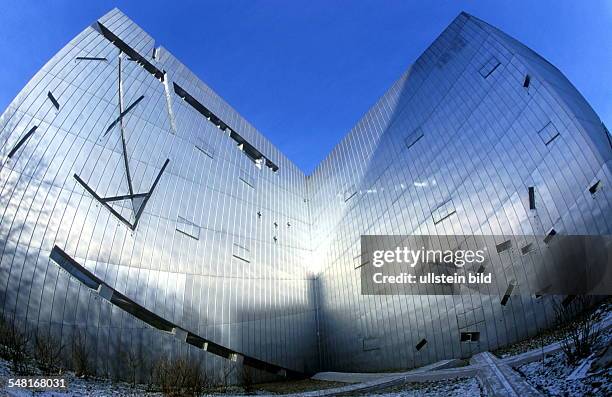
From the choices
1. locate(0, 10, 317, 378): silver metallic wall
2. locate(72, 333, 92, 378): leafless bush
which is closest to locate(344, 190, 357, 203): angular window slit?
locate(0, 10, 317, 378): silver metallic wall

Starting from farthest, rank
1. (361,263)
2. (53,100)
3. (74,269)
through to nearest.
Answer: (361,263) → (53,100) → (74,269)

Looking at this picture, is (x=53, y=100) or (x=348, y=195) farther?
(x=348, y=195)

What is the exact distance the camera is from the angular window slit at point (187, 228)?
16.9 m

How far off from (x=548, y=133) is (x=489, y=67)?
5.04 m

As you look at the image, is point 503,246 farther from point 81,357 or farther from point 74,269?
point 74,269

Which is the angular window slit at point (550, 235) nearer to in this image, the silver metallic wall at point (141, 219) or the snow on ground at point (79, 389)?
the silver metallic wall at point (141, 219)

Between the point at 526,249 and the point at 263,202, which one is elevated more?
the point at 263,202

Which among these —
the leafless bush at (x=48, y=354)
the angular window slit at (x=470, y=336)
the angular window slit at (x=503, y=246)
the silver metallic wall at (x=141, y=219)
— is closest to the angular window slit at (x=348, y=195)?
the silver metallic wall at (x=141, y=219)

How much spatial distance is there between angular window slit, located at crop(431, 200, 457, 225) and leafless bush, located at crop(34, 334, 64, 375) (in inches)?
531

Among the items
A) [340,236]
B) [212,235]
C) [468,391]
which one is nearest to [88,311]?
[212,235]

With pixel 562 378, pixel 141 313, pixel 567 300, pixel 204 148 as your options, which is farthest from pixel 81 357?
pixel 567 300

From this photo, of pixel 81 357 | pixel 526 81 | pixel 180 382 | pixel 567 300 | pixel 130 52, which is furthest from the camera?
pixel 130 52

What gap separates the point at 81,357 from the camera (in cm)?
1097

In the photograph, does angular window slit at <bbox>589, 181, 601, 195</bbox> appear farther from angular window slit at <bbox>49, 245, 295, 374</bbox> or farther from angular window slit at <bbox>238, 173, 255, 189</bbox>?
angular window slit at <bbox>238, 173, 255, 189</bbox>
